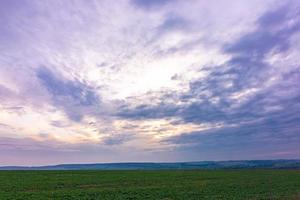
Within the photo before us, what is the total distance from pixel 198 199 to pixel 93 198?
38.3 feet

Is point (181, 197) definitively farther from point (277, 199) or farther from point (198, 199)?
point (277, 199)

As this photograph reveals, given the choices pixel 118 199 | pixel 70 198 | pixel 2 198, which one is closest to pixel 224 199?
pixel 118 199

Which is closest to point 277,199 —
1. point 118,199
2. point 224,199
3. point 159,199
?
point 224,199

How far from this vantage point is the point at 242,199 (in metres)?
35.0

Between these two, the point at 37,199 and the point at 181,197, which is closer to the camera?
the point at 37,199

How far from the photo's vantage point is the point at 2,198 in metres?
33.4

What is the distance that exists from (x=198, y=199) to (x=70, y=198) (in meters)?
14.1

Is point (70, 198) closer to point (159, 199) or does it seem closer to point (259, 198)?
point (159, 199)

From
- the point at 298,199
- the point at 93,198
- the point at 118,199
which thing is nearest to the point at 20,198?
the point at 93,198

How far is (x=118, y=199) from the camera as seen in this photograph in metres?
34.1

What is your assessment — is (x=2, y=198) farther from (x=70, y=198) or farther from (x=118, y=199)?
(x=118, y=199)

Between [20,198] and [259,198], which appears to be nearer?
[20,198]

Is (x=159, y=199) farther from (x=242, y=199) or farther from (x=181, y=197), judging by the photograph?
(x=242, y=199)

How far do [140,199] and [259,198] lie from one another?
13725 mm
